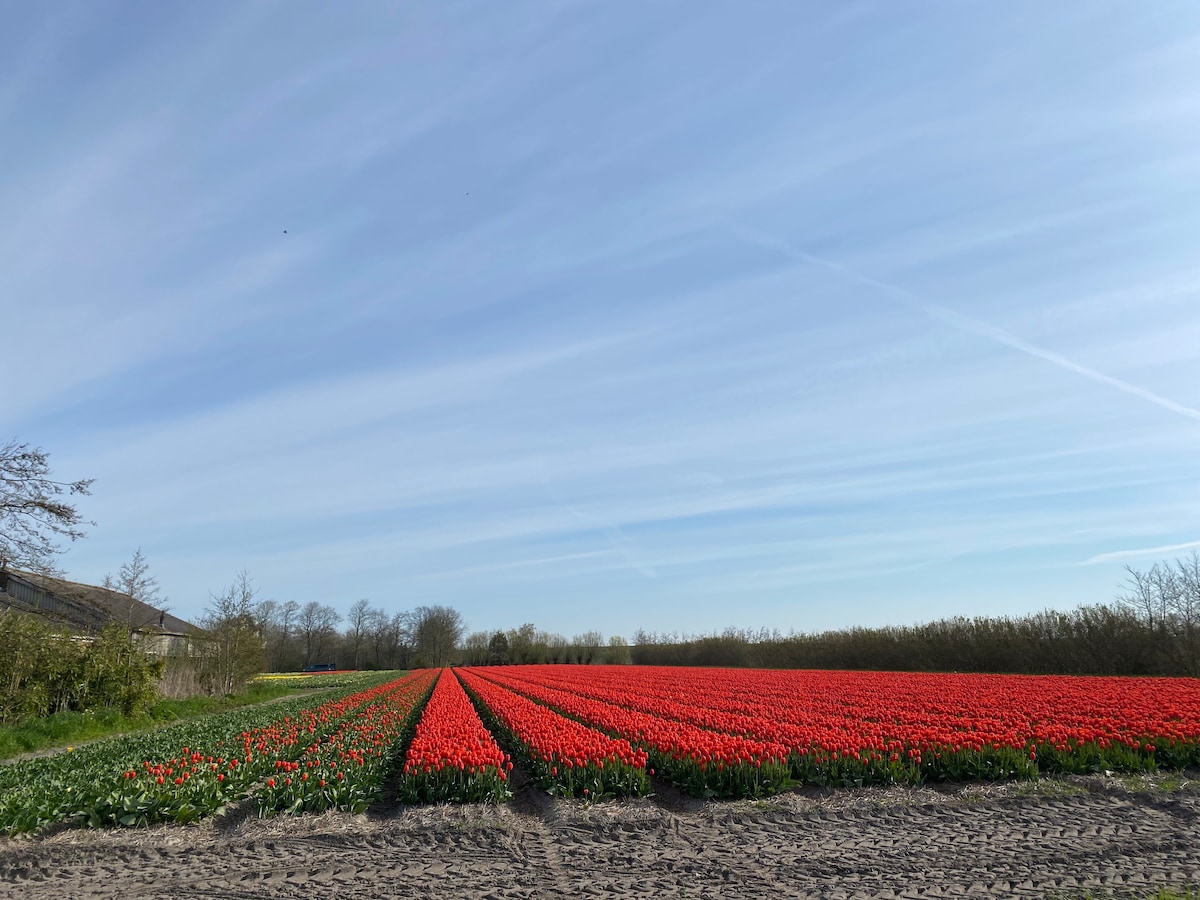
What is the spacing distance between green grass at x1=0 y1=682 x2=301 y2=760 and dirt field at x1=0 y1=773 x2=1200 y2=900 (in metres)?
12.3

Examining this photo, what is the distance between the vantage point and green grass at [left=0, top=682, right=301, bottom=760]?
1673 centimetres

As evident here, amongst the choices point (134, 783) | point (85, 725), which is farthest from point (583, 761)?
point (85, 725)

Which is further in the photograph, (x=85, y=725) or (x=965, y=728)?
(x=85, y=725)

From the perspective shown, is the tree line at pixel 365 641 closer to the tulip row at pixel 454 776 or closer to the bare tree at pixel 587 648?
the bare tree at pixel 587 648

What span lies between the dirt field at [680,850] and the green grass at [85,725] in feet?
40.4

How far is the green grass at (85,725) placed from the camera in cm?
1673

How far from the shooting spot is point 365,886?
6070mm

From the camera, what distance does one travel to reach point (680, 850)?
6902 millimetres

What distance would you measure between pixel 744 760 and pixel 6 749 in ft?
55.4

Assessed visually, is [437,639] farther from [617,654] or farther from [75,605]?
[75,605]

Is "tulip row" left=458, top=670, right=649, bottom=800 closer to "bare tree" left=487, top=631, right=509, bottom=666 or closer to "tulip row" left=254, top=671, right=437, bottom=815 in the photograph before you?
"tulip row" left=254, top=671, right=437, bottom=815

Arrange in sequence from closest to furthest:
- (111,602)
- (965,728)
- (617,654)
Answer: (965,728) < (111,602) < (617,654)

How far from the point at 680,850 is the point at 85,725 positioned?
2074cm

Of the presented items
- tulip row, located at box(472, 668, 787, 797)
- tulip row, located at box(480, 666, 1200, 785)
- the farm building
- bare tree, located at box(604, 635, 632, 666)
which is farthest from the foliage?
bare tree, located at box(604, 635, 632, 666)
